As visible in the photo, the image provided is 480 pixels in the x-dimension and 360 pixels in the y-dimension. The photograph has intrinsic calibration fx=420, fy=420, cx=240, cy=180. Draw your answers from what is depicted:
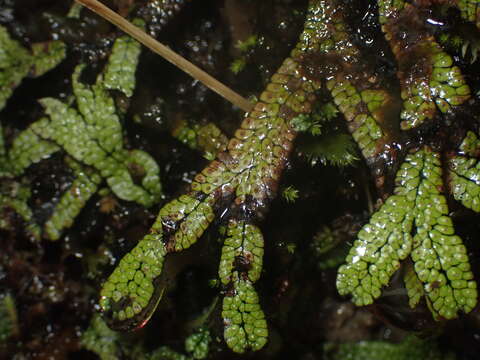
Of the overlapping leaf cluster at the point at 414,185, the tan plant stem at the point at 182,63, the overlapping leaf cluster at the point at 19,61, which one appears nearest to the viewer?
the overlapping leaf cluster at the point at 414,185

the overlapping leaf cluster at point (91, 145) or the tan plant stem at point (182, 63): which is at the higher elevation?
the tan plant stem at point (182, 63)

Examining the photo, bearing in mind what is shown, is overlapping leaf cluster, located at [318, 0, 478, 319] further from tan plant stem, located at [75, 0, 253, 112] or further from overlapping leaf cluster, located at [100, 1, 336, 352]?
tan plant stem, located at [75, 0, 253, 112]

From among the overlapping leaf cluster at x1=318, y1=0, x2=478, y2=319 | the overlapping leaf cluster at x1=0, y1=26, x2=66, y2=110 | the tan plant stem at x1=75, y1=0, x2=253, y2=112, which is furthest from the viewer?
the overlapping leaf cluster at x1=0, y1=26, x2=66, y2=110

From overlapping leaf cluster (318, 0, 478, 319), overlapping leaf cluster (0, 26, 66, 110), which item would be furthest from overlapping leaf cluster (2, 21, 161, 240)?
overlapping leaf cluster (318, 0, 478, 319)

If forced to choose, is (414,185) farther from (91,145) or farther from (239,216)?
(91,145)

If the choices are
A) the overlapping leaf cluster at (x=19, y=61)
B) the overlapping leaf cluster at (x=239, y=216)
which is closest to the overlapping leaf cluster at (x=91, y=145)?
the overlapping leaf cluster at (x=19, y=61)

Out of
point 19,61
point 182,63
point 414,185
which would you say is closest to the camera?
point 414,185

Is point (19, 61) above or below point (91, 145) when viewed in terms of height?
above

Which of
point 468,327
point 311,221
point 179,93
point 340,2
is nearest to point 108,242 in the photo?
point 179,93

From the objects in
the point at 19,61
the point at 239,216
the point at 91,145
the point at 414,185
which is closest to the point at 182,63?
the point at 91,145

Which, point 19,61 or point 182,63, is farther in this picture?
point 19,61

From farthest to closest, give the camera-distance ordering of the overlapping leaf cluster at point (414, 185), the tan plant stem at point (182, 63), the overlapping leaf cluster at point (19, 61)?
the overlapping leaf cluster at point (19, 61) < the tan plant stem at point (182, 63) < the overlapping leaf cluster at point (414, 185)

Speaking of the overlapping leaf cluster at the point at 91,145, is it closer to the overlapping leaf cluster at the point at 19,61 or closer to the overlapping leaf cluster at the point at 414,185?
the overlapping leaf cluster at the point at 19,61

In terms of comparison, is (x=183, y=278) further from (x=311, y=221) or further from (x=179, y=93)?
(x=179, y=93)
